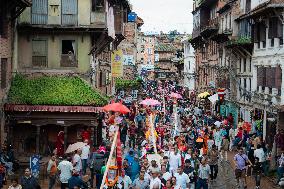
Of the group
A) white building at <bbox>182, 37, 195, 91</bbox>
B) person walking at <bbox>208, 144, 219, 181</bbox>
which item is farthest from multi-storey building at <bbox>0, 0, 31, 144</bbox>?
white building at <bbox>182, 37, 195, 91</bbox>

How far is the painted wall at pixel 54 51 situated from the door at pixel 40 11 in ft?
3.47

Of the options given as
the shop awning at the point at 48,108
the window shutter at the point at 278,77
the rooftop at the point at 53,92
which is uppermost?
the window shutter at the point at 278,77

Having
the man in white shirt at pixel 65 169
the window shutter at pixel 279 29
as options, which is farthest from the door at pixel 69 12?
the man in white shirt at pixel 65 169

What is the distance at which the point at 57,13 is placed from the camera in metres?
34.2

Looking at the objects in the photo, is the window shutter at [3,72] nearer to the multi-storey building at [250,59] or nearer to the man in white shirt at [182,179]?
the man in white shirt at [182,179]

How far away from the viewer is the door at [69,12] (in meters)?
34.3

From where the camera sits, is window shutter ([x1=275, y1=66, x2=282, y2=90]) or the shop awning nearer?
the shop awning

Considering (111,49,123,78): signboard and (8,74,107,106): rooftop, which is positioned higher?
(111,49,123,78): signboard

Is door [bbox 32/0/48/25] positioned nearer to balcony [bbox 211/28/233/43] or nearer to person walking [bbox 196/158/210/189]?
person walking [bbox 196/158/210/189]

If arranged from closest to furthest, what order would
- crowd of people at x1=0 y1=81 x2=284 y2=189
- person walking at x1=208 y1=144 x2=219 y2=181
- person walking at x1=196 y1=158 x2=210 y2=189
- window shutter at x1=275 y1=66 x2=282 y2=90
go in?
crowd of people at x1=0 y1=81 x2=284 y2=189, person walking at x1=196 y1=158 x2=210 y2=189, person walking at x1=208 y1=144 x2=219 y2=181, window shutter at x1=275 y1=66 x2=282 y2=90

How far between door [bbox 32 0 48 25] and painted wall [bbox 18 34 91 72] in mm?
1058

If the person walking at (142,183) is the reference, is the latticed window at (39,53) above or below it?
above

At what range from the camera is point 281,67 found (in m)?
33.2

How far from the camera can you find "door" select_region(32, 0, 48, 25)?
3403cm
